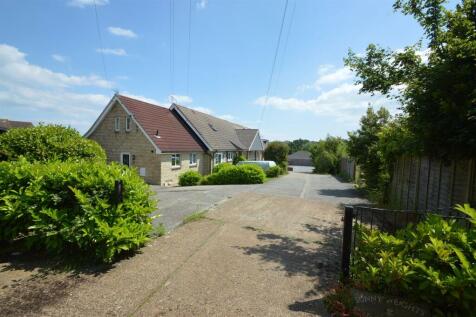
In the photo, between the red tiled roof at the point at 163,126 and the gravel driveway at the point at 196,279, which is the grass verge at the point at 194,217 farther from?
the red tiled roof at the point at 163,126

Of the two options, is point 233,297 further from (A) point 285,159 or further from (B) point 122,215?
(A) point 285,159

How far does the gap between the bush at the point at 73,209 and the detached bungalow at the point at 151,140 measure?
13.8m

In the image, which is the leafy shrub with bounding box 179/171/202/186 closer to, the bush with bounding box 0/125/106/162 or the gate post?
the bush with bounding box 0/125/106/162

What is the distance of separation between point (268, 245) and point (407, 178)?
20.9 feet

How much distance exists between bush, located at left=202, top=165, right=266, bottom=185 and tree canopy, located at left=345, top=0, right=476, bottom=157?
12.8 meters

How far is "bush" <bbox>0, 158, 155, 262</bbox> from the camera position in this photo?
186 inches

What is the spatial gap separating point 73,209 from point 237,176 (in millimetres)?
15798

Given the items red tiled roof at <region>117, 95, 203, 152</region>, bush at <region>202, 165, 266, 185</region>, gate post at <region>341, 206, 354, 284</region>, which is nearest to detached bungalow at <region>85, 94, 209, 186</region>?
red tiled roof at <region>117, 95, 203, 152</region>

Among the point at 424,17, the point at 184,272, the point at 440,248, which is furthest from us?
the point at 424,17

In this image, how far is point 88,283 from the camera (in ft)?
13.9

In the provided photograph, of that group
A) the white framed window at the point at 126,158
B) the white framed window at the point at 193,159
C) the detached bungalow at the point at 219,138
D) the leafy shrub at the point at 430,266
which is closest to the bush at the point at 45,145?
the leafy shrub at the point at 430,266

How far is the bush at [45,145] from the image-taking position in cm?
827

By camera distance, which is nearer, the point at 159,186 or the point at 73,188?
the point at 73,188

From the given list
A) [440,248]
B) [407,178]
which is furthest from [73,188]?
[407,178]
